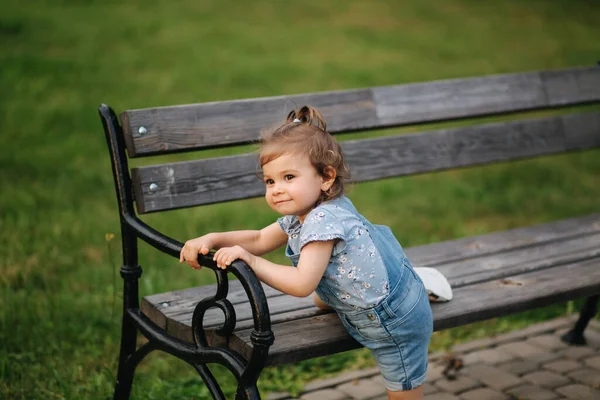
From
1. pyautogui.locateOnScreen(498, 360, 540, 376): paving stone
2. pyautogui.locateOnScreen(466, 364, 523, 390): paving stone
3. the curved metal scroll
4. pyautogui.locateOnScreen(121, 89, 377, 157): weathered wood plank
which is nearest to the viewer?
the curved metal scroll

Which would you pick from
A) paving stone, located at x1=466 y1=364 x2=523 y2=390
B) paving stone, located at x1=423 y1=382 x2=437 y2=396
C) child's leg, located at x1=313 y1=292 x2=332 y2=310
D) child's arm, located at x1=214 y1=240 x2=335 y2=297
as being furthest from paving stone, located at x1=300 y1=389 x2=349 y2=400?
child's arm, located at x1=214 y1=240 x2=335 y2=297

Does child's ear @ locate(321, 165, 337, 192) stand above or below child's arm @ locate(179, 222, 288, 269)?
above

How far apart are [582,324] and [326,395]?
1.32m

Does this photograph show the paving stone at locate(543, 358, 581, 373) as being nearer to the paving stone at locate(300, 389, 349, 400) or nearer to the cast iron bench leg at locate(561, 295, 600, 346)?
the cast iron bench leg at locate(561, 295, 600, 346)

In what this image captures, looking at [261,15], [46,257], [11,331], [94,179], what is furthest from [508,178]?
[261,15]

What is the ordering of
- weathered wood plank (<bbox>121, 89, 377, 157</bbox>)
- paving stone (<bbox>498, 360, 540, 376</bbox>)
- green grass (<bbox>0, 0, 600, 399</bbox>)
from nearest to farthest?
weathered wood plank (<bbox>121, 89, 377, 157</bbox>), paving stone (<bbox>498, 360, 540, 376</bbox>), green grass (<bbox>0, 0, 600, 399</bbox>)

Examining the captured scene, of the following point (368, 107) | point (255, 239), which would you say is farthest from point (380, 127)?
point (255, 239)

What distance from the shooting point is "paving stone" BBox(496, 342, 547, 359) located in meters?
3.93

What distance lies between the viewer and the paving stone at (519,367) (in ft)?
12.4

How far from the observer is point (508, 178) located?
6.82 metres

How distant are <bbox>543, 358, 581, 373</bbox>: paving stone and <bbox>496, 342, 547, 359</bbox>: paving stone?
10 cm

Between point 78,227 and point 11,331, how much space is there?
1.53 meters

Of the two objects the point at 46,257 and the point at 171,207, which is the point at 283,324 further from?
the point at 46,257

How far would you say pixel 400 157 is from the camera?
3.67 m
